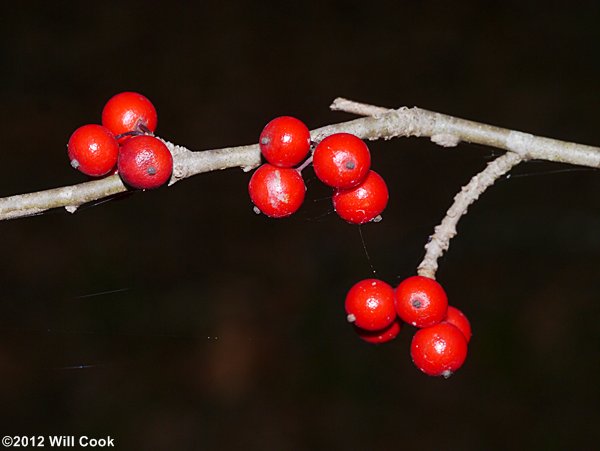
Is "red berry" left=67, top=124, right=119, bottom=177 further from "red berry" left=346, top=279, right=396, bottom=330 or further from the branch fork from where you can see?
"red berry" left=346, top=279, right=396, bottom=330

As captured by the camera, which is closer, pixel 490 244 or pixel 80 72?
pixel 490 244

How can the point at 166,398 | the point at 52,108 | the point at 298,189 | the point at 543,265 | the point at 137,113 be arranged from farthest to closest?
the point at 52,108
the point at 543,265
the point at 166,398
the point at 137,113
the point at 298,189

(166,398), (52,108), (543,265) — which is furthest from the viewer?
(52,108)

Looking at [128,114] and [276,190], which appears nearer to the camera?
[276,190]

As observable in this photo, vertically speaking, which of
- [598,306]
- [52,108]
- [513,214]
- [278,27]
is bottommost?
[598,306]

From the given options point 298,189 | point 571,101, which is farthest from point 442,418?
point 298,189

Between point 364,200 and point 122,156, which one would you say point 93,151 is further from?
point 364,200

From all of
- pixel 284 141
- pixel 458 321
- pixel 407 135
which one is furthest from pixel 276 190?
pixel 458 321

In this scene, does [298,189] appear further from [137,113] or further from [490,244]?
[490,244]
